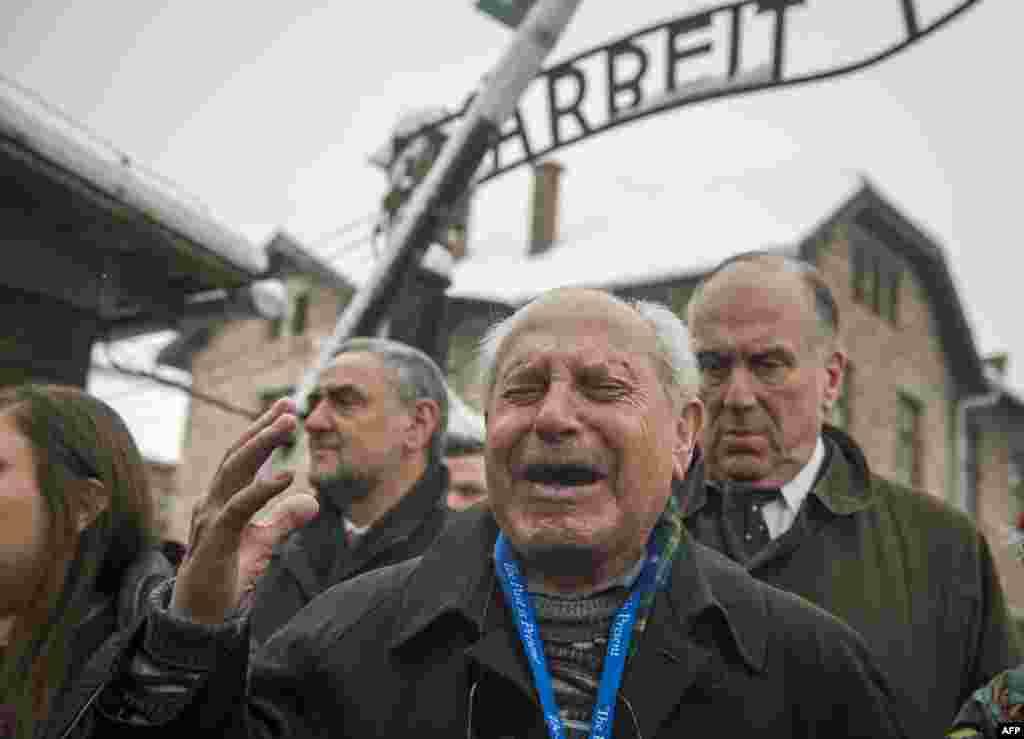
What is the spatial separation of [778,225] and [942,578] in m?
13.2

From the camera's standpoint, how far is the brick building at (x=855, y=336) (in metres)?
15.6

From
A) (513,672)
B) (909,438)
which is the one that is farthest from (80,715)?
(909,438)

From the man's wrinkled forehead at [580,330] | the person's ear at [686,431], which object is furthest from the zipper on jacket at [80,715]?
the person's ear at [686,431]

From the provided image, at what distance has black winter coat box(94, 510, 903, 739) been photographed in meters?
1.87

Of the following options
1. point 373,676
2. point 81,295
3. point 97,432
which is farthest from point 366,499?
point 81,295

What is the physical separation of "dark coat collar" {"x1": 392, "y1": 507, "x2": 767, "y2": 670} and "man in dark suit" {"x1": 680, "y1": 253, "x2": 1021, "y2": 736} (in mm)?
569

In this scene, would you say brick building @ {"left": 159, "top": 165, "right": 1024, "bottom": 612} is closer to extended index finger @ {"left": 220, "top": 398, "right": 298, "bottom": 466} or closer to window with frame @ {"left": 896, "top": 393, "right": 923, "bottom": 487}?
window with frame @ {"left": 896, "top": 393, "right": 923, "bottom": 487}

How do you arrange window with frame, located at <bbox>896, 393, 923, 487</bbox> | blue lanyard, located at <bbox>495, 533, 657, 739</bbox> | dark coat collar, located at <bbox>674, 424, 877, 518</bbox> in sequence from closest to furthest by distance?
1. blue lanyard, located at <bbox>495, 533, 657, 739</bbox>
2. dark coat collar, located at <bbox>674, 424, 877, 518</bbox>
3. window with frame, located at <bbox>896, 393, 923, 487</bbox>

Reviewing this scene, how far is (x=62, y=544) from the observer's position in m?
2.46

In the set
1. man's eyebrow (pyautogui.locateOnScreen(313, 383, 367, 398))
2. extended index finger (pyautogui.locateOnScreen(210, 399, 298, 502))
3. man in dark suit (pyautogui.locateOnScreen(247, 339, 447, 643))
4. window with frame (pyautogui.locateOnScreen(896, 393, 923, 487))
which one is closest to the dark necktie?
man in dark suit (pyautogui.locateOnScreen(247, 339, 447, 643))

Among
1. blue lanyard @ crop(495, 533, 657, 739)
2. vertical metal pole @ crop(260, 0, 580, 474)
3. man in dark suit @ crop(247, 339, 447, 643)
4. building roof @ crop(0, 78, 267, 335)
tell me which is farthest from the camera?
vertical metal pole @ crop(260, 0, 580, 474)

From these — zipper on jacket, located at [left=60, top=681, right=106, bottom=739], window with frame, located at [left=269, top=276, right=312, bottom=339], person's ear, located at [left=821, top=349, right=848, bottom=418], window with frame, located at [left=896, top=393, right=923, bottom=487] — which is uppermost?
window with frame, located at [left=269, top=276, right=312, bottom=339]

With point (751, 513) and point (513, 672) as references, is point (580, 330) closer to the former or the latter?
point (513, 672)

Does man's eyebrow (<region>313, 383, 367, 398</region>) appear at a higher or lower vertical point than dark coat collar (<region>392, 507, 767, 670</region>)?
higher
